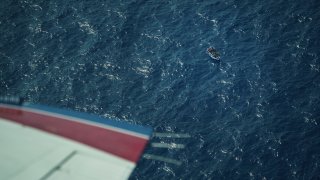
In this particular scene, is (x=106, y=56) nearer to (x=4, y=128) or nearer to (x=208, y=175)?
(x=208, y=175)

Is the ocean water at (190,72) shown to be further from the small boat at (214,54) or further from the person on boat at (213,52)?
the person on boat at (213,52)

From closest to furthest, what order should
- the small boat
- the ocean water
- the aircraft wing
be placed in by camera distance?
the aircraft wing, the ocean water, the small boat

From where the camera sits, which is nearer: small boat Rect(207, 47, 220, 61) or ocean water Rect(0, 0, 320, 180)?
ocean water Rect(0, 0, 320, 180)

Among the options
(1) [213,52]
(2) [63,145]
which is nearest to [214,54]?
(1) [213,52]

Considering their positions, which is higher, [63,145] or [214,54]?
[63,145]

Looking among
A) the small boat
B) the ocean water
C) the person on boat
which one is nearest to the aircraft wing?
the ocean water

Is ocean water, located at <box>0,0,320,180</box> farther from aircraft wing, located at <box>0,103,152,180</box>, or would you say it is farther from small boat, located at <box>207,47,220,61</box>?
aircraft wing, located at <box>0,103,152,180</box>

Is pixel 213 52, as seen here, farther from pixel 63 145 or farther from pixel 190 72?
pixel 63 145

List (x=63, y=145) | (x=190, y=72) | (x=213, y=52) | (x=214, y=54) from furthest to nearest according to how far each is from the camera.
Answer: (x=213, y=52)
(x=214, y=54)
(x=190, y=72)
(x=63, y=145)

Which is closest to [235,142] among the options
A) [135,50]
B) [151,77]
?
[151,77]
